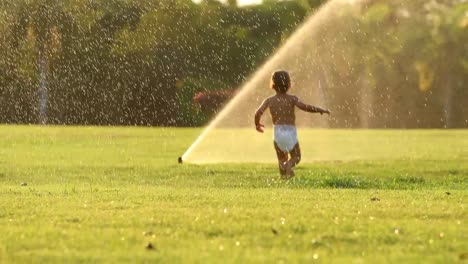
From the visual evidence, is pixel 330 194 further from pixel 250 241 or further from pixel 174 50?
pixel 174 50

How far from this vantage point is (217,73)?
5912 centimetres

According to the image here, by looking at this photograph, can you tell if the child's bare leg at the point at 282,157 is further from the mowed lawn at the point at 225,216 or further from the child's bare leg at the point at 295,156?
the mowed lawn at the point at 225,216

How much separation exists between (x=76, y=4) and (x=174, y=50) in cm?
556

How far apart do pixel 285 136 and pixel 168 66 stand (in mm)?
40932

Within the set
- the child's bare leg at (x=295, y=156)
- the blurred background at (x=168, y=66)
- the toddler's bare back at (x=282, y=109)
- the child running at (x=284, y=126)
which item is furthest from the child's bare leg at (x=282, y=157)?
the blurred background at (x=168, y=66)

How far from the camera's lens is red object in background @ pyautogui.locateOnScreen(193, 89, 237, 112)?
173 ft

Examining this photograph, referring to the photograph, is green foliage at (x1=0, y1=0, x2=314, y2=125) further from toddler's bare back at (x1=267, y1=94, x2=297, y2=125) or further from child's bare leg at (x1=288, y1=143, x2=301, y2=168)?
child's bare leg at (x1=288, y1=143, x2=301, y2=168)

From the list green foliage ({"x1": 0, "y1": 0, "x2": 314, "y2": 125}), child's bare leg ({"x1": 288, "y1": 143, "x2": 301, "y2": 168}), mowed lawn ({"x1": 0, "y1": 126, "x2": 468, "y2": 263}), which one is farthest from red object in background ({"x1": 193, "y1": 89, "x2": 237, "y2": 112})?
child's bare leg ({"x1": 288, "y1": 143, "x2": 301, "y2": 168})

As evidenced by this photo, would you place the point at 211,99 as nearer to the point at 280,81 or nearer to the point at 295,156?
the point at 280,81

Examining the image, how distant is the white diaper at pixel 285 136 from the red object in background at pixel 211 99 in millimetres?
37064

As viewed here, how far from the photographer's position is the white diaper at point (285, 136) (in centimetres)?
1536

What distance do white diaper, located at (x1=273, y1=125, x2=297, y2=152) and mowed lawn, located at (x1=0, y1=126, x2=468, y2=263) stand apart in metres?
0.47

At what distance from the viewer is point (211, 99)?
53719mm

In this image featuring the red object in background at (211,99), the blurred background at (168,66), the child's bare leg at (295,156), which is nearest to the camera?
the child's bare leg at (295,156)
